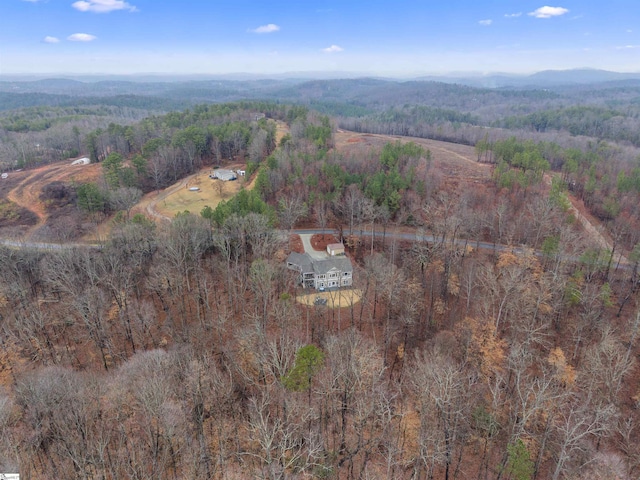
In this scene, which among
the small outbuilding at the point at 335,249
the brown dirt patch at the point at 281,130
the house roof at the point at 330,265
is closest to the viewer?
the house roof at the point at 330,265

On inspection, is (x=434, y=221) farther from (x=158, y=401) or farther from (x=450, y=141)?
(x=450, y=141)

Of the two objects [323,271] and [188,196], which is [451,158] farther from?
[188,196]

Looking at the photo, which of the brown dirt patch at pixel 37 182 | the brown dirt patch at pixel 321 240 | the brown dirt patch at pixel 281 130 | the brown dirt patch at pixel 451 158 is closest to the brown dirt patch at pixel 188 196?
the brown dirt patch at pixel 37 182

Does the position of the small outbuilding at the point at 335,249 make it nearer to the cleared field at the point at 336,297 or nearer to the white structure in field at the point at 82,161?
the cleared field at the point at 336,297


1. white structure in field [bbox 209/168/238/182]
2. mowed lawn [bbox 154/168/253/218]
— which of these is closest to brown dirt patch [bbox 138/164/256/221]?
mowed lawn [bbox 154/168/253/218]

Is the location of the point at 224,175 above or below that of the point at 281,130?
below

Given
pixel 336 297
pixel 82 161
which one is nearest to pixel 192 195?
pixel 336 297

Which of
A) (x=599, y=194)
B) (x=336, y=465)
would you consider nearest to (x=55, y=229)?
(x=336, y=465)

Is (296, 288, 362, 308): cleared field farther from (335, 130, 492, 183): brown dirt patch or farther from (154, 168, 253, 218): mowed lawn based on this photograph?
(335, 130, 492, 183): brown dirt patch
